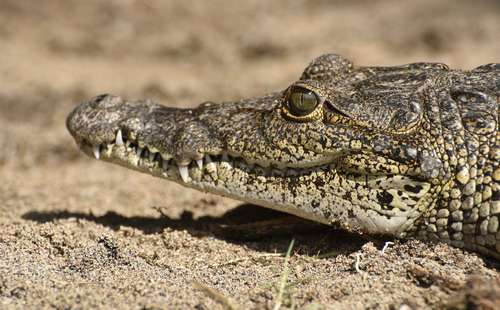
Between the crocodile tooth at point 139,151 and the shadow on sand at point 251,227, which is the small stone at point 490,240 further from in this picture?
the crocodile tooth at point 139,151

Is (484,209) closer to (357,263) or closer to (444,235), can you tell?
(444,235)

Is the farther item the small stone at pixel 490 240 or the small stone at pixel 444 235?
the small stone at pixel 444 235

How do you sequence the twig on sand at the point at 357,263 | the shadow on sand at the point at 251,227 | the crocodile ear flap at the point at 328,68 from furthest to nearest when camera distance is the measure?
the crocodile ear flap at the point at 328,68, the shadow on sand at the point at 251,227, the twig on sand at the point at 357,263

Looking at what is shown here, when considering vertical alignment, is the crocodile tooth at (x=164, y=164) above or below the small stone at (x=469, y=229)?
above

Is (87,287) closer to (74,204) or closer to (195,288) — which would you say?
(195,288)

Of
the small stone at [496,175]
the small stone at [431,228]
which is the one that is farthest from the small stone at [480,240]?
the small stone at [496,175]

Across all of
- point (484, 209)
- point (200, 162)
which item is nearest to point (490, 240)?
point (484, 209)

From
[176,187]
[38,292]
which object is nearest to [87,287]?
[38,292]
